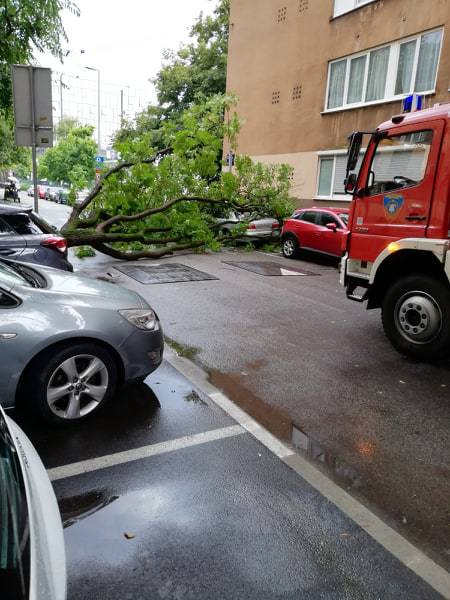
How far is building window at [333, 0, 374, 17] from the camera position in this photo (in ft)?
53.1

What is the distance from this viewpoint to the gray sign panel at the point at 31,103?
25.5ft

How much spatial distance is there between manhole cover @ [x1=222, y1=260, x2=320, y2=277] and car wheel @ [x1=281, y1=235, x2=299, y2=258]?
126 cm

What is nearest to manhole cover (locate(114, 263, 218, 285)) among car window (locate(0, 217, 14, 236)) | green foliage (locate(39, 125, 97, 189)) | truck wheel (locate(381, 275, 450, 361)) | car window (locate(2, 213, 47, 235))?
car window (locate(2, 213, 47, 235))

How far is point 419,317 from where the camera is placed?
5551 mm

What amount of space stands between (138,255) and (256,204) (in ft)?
17.0

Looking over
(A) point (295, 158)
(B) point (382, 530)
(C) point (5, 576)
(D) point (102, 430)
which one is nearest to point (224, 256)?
(A) point (295, 158)

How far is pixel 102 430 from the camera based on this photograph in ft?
12.1

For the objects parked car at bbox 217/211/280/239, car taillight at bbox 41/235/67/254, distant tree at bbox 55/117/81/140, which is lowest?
parked car at bbox 217/211/280/239

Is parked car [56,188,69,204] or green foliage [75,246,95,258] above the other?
parked car [56,188,69,204]

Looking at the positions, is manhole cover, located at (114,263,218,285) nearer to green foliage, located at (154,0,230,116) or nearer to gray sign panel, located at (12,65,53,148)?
A: gray sign panel, located at (12,65,53,148)

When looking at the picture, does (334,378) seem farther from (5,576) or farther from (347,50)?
(347,50)

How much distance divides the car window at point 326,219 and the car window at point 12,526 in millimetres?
11959

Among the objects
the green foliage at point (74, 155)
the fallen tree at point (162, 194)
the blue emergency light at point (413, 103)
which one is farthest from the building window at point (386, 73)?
the green foliage at point (74, 155)

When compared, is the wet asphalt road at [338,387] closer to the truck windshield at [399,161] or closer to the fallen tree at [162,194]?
the truck windshield at [399,161]
